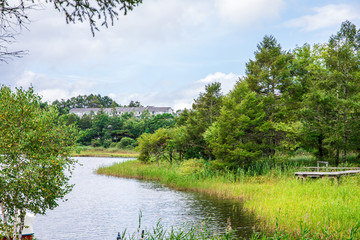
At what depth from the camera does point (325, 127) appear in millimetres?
24438

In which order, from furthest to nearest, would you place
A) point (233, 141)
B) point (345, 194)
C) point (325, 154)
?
1. point (325, 154)
2. point (233, 141)
3. point (345, 194)

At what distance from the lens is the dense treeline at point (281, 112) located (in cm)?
2466

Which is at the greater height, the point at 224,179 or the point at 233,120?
the point at 233,120

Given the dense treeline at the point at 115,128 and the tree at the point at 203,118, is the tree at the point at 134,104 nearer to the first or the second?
the dense treeline at the point at 115,128

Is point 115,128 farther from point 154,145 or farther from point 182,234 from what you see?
point 182,234

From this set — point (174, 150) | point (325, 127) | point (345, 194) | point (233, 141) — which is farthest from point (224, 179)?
point (174, 150)

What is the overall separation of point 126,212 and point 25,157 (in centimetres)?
965

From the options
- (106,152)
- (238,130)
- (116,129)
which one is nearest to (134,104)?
(116,129)

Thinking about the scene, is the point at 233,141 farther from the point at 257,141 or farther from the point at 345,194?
the point at 345,194

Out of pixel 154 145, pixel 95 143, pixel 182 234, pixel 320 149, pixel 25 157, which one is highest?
pixel 95 143

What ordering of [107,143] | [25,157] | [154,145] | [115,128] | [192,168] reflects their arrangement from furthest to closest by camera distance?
[115,128], [107,143], [154,145], [192,168], [25,157]

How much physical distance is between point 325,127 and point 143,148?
64.1ft

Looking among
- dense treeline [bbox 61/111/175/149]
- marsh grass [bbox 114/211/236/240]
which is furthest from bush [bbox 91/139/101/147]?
marsh grass [bbox 114/211/236/240]

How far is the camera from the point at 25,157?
9828 millimetres
